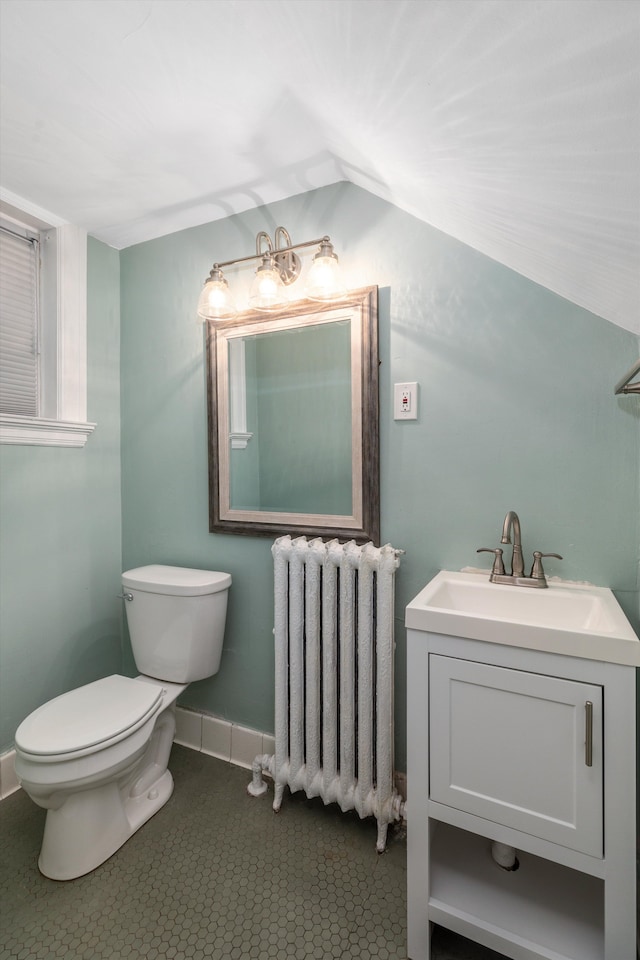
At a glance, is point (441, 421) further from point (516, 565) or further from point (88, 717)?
point (88, 717)

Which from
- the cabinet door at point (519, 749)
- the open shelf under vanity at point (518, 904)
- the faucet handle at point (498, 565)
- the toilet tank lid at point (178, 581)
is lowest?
the open shelf under vanity at point (518, 904)

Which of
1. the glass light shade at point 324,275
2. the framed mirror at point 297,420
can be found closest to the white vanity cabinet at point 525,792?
the framed mirror at point 297,420

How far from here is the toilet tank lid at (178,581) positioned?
1604 mm

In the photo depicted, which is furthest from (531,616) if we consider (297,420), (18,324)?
(18,324)

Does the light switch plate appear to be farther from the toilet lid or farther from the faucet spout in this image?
the toilet lid

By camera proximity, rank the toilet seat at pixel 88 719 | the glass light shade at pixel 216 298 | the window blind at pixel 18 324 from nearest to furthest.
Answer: the toilet seat at pixel 88 719 → the glass light shade at pixel 216 298 → the window blind at pixel 18 324

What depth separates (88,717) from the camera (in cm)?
136

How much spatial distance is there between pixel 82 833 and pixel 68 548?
1011 mm

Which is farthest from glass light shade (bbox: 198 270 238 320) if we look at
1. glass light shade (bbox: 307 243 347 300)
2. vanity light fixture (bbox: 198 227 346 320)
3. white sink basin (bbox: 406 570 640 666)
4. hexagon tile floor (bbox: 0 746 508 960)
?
hexagon tile floor (bbox: 0 746 508 960)

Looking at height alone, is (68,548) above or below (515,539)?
below

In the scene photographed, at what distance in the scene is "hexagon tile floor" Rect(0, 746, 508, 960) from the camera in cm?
110

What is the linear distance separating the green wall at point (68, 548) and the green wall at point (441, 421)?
0.94ft

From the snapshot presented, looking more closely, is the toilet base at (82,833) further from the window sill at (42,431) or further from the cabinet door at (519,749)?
the window sill at (42,431)

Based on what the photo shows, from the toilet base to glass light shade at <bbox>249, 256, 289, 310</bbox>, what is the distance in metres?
1.64
